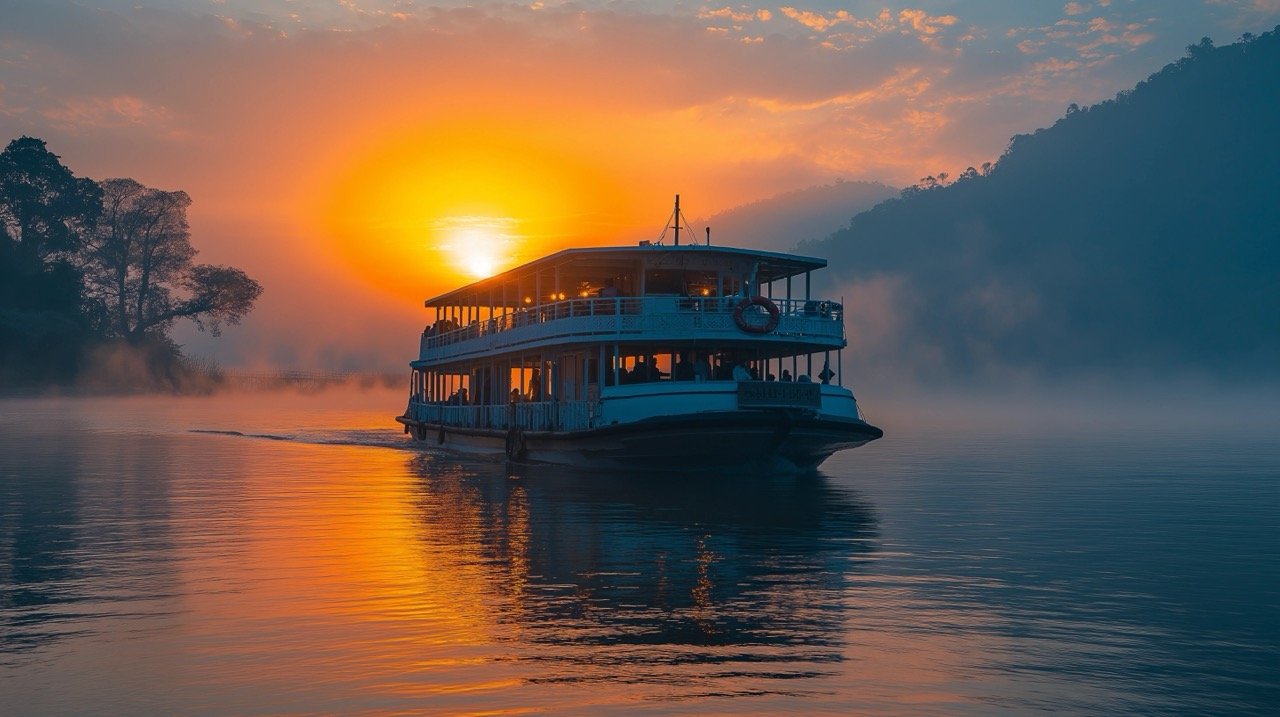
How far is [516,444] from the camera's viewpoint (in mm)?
35375

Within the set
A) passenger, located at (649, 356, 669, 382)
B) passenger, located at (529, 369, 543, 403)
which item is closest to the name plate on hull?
passenger, located at (649, 356, 669, 382)

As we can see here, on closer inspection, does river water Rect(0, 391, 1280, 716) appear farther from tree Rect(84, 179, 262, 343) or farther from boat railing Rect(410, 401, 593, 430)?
tree Rect(84, 179, 262, 343)

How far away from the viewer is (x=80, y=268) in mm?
108062

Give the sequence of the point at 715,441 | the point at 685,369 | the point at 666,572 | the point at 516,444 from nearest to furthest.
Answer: the point at 666,572, the point at 715,441, the point at 685,369, the point at 516,444

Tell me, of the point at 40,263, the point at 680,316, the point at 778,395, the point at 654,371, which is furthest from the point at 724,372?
the point at 40,263

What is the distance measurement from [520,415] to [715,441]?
9.66 m

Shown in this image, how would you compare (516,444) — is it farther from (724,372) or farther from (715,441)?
(715,441)

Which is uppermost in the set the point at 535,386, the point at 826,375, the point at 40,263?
the point at 40,263

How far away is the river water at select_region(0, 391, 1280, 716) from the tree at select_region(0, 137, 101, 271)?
285 ft

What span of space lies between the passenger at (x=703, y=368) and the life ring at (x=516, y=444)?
581 centimetres

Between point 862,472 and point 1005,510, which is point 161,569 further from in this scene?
point 862,472

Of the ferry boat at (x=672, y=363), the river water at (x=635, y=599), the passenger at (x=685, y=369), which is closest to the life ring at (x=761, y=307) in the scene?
the ferry boat at (x=672, y=363)

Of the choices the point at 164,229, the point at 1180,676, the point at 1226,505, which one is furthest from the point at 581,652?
the point at 164,229

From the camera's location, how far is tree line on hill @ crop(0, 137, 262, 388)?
98688 mm
